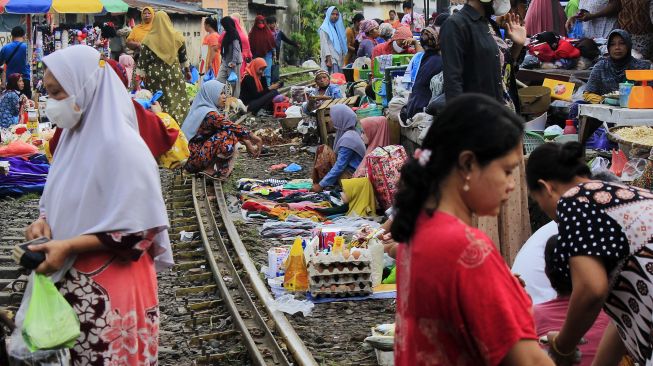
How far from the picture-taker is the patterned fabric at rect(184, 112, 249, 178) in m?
13.3

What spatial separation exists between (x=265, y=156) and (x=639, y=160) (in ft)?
32.4

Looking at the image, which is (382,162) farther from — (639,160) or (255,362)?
(255,362)

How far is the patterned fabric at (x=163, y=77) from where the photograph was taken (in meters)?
15.5

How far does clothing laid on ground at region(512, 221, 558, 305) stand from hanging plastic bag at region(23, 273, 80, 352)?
255 centimetres

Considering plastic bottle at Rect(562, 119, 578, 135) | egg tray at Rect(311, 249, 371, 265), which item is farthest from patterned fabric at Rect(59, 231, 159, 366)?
plastic bottle at Rect(562, 119, 578, 135)

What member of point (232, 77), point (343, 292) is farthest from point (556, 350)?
point (232, 77)

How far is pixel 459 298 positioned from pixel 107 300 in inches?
71.2

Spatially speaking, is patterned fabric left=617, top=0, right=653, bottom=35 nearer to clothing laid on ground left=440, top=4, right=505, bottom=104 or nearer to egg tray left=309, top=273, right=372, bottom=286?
clothing laid on ground left=440, top=4, right=505, bottom=104

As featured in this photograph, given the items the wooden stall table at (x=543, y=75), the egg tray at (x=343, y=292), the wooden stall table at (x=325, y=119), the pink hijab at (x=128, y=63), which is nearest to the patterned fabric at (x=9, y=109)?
the pink hijab at (x=128, y=63)

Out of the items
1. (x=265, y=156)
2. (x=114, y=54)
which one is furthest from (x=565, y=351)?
(x=114, y=54)

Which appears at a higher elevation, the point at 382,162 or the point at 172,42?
the point at 172,42

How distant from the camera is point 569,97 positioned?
11141 millimetres

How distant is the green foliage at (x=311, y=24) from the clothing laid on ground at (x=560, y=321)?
3482 centimetres

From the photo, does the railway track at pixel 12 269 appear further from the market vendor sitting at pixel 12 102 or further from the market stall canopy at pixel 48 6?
the market stall canopy at pixel 48 6
